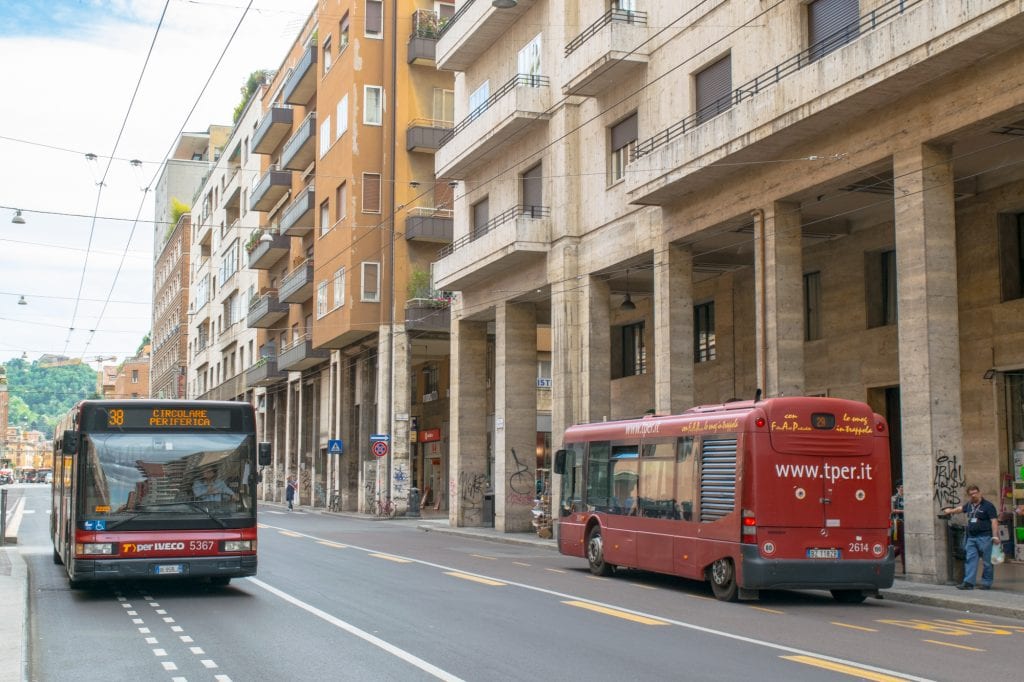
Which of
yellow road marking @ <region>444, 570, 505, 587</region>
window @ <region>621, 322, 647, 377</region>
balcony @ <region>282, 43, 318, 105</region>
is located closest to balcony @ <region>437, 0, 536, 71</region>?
window @ <region>621, 322, 647, 377</region>

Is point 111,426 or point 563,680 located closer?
point 563,680

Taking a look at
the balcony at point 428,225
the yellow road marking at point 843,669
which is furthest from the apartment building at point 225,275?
the yellow road marking at point 843,669

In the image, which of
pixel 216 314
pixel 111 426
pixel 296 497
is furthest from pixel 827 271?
pixel 216 314

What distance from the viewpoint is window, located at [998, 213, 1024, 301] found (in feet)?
75.6

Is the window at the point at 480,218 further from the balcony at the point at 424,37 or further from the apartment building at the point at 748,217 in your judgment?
the balcony at the point at 424,37

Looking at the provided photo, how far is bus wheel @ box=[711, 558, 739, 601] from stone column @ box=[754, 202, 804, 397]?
619 centimetres

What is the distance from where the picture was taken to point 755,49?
23.2 m

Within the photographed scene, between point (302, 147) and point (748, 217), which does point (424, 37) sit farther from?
point (748, 217)

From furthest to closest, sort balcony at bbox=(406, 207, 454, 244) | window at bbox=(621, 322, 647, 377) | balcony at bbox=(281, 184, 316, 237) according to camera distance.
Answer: balcony at bbox=(281, 184, 316, 237)
balcony at bbox=(406, 207, 454, 244)
window at bbox=(621, 322, 647, 377)

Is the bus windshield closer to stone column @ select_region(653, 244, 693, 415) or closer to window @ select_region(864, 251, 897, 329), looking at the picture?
stone column @ select_region(653, 244, 693, 415)

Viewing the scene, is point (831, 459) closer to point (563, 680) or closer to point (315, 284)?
point (563, 680)

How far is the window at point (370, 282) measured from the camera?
1828 inches

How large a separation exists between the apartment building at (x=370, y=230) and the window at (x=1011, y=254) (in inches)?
990

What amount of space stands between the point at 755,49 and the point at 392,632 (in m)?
15.2
